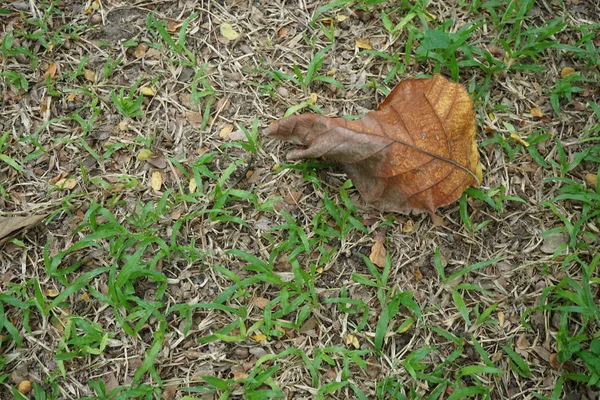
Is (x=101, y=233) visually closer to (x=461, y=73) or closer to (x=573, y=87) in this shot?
(x=461, y=73)

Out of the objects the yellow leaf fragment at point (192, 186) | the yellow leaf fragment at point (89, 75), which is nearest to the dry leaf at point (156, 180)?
the yellow leaf fragment at point (192, 186)

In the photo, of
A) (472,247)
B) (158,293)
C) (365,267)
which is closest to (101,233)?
(158,293)

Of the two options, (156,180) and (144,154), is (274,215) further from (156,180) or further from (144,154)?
(144,154)

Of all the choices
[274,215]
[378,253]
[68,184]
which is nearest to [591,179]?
[378,253]

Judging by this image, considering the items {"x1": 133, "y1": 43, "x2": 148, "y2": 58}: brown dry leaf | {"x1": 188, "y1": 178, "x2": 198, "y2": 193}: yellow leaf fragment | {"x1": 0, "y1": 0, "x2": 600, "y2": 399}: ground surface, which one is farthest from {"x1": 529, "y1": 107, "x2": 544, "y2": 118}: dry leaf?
{"x1": 133, "y1": 43, "x2": 148, "y2": 58}: brown dry leaf

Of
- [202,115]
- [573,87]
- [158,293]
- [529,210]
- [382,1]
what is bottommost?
[158,293]

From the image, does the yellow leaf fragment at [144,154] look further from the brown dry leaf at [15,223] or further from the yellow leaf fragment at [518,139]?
the yellow leaf fragment at [518,139]
